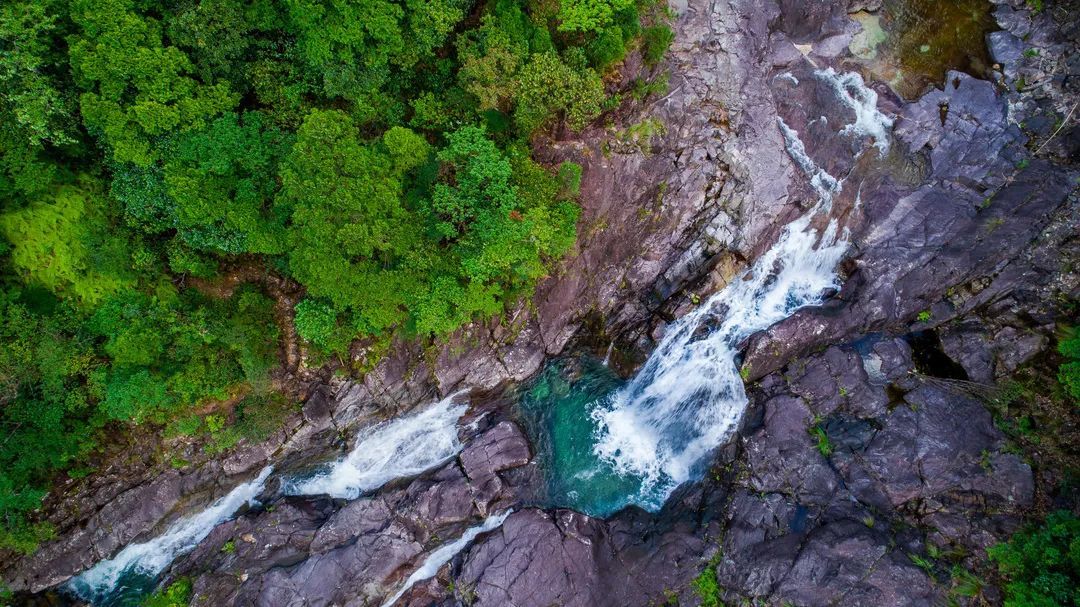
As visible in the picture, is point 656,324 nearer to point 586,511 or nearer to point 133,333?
point 586,511

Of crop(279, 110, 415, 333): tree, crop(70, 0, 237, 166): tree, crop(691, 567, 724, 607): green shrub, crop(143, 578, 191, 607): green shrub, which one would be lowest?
crop(691, 567, 724, 607): green shrub

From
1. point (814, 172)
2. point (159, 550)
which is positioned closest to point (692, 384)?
point (814, 172)

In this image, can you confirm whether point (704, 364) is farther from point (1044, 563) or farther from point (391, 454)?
point (391, 454)

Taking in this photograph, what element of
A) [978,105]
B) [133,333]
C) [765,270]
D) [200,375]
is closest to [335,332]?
[200,375]

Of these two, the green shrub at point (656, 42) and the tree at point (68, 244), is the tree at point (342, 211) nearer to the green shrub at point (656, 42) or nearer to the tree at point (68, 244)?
the tree at point (68, 244)

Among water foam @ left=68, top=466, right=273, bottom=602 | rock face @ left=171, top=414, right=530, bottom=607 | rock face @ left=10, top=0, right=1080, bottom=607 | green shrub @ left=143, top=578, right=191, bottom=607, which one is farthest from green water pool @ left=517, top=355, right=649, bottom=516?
green shrub @ left=143, top=578, right=191, bottom=607

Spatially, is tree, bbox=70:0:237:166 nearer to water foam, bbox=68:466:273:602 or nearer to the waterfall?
water foam, bbox=68:466:273:602

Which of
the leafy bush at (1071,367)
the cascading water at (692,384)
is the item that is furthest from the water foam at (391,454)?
the leafy bush at (1071,367)
